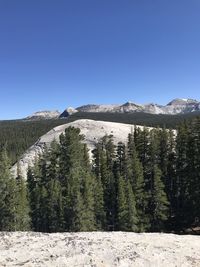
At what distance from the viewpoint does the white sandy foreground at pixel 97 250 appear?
23.2m

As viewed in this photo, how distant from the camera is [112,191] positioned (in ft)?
198

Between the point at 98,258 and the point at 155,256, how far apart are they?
3.58 meters

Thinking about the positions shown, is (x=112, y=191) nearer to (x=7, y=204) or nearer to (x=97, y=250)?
(x=7, y=204)

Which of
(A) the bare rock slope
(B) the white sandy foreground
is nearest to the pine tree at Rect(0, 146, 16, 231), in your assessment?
(B) the white sandy foreground

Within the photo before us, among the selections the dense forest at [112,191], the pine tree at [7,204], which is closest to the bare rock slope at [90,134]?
the dense forest at [112,191]

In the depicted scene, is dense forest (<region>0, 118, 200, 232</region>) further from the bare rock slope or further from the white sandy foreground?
the bare rock slope

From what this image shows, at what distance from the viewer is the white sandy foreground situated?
2325 centimetres

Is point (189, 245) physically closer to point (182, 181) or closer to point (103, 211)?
point (103, 211)

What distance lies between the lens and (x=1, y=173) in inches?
2173

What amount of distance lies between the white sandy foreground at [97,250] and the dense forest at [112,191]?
890 inches

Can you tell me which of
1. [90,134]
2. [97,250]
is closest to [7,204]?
[97,250]

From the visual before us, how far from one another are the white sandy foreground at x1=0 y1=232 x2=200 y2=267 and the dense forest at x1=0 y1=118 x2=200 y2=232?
2260cm

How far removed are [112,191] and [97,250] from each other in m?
35.4

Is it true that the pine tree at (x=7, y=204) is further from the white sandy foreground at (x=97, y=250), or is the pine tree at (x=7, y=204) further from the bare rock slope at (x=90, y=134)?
the bare rock slope at (x=90, y=134)
